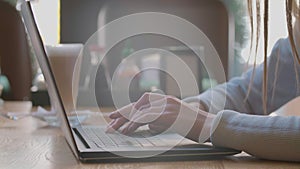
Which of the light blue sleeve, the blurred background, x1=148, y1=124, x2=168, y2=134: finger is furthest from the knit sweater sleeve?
the blurred background

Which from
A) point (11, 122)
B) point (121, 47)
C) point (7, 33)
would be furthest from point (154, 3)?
point (11, 122)

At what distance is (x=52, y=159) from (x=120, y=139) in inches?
4.9

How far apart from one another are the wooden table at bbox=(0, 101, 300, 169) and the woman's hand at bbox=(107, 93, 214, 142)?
8cm

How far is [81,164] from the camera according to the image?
2.18 feet

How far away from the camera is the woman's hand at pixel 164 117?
2.60 ft

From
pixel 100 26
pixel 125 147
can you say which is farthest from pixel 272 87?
pixel 100 26

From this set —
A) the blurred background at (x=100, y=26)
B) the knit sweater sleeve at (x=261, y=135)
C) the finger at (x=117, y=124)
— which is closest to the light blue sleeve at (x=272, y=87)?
the finger at (x=117, y=124)

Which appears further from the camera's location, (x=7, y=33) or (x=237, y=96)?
(x=7, y=33)

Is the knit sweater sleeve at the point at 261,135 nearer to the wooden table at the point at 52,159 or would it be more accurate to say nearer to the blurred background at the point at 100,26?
the wooden table at the point at 52,159

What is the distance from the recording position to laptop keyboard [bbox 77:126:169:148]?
0.74m

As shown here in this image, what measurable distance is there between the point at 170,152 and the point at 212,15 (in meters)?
2.32

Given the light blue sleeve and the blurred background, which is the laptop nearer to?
the light blue sleeve

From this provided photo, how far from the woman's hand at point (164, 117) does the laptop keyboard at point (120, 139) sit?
0.02 metres

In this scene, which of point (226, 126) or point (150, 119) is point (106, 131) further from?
point (226, 126)
